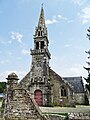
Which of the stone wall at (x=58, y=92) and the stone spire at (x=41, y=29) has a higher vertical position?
the stone spire at (x=41, y=29)

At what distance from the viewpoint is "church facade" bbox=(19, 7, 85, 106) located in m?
29.2

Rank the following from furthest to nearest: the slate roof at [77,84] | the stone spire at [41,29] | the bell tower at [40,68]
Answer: the slate roof at [77,84] < the stone spire at [41,29] < the bell tower at [40,68]

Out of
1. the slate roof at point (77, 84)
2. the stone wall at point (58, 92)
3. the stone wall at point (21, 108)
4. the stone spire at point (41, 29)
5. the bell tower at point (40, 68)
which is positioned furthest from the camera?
the slate roof at point (77, 84)

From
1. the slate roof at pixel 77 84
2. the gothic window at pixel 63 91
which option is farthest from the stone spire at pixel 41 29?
the slate roof at pixel 77 84

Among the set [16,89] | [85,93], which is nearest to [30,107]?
[16,89]

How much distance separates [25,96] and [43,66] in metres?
22.0

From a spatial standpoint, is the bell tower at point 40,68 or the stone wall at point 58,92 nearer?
the stone wall at point 58,92

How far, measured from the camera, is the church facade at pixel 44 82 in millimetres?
29214

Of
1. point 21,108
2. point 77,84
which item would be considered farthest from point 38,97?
point 21,108

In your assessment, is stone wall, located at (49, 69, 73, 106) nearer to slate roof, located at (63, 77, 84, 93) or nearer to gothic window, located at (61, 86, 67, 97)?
gothic window, located at (61, 86, 67, 97)

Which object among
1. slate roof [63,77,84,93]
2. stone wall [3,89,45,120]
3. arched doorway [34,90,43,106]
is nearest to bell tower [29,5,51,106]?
arched doorway [34,90,43,106]

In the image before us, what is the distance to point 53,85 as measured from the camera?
30.0 meters

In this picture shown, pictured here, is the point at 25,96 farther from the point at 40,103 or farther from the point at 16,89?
the point at 40,103

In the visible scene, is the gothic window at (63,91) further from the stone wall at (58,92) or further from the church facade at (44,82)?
the stone wall at (58,92)
